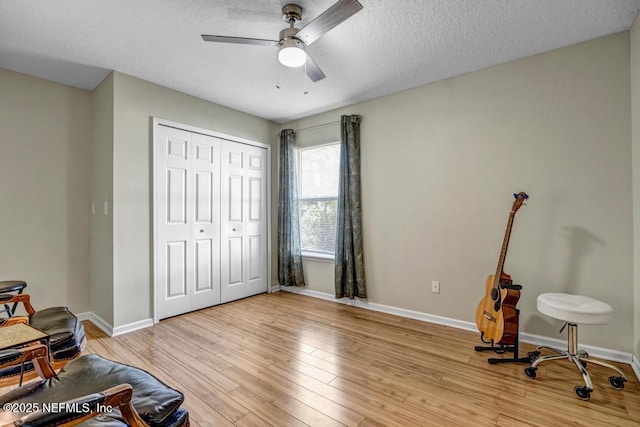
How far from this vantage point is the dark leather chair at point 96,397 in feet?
2.85

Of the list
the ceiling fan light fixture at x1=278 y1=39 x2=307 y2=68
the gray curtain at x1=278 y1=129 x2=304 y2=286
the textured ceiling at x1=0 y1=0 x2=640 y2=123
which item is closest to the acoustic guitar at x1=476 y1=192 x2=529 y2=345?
the textured ceiling at x1=0 y1=0 x2=640 y2=123

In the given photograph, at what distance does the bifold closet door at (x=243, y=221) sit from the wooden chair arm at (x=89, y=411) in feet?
9.81

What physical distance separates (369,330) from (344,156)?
2.14 m

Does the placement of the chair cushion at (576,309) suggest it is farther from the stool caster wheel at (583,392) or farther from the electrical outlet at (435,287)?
the electrical outlet at (435,287)

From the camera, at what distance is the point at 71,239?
3.28 meters

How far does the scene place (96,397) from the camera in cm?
92

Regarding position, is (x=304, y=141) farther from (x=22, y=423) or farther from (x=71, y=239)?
(x=22, y=423)

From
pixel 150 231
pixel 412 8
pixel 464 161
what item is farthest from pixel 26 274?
pixel 464 161

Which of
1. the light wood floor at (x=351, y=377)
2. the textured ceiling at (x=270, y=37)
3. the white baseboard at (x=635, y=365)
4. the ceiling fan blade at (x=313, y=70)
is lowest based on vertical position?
the light wood floor at (x=351, y=377)

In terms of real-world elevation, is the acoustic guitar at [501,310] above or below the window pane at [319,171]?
below

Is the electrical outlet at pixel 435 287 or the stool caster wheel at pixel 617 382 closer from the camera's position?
the stool caster wheel at pixel 617 382

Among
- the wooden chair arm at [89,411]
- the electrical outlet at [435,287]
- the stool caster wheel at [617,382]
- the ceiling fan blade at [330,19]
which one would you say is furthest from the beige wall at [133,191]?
the stool caster wheel at [617,382]

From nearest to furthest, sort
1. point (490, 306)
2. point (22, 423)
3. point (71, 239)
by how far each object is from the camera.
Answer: point (22, 423) < point (490, 306) < point (71, 239)

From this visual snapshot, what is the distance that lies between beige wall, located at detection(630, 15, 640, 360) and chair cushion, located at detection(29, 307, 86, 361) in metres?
3.99
